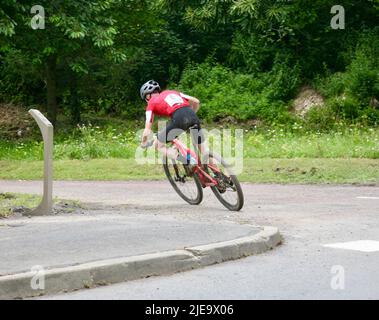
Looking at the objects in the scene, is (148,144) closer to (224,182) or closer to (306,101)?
(224,182)

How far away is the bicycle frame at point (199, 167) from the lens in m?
11.4

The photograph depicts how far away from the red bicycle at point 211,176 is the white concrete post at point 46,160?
1684mm

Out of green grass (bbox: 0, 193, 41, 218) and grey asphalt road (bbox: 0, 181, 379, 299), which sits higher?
green grass (bbox: 0, 193, 41, 218)

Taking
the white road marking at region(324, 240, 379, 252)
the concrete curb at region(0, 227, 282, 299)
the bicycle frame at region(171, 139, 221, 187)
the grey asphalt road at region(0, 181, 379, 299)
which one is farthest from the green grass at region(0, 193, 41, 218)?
the white road marking at region(324, 240, 379, 252)

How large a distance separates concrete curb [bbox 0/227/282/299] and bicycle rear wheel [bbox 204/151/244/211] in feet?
9.02

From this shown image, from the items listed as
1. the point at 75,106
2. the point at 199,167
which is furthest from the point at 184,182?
the point at 75,106

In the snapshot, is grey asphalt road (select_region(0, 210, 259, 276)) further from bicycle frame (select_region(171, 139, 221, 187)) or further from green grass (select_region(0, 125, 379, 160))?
green grass (select_region(0, 125, 379, 160))

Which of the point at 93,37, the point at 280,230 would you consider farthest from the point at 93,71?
the point at 280,230

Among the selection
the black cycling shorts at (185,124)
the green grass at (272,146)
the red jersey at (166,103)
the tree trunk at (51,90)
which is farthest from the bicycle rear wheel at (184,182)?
the tree trunk at (51,90)

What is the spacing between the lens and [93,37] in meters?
23.2

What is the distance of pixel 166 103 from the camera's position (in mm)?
11492

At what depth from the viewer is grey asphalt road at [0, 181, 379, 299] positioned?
6289mm

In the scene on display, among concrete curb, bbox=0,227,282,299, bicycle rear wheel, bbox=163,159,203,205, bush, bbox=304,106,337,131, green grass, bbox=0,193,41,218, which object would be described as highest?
bush, bbox=304,106,337,131

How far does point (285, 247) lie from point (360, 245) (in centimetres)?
73
